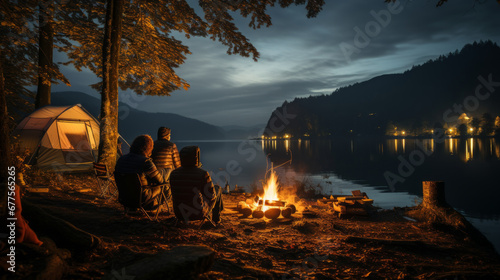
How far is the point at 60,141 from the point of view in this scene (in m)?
11.0

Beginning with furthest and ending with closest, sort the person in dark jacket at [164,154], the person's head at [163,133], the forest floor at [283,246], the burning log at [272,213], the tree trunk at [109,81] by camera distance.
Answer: the tree trunk at [109,81], the burning log at [272,213], the person's head at [163,133], the person in dark jacket at [164,154], the forest floor at [283,246]

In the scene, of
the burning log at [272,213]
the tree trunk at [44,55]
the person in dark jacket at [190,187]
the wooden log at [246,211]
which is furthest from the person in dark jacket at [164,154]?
the tree trunk at [44,55]

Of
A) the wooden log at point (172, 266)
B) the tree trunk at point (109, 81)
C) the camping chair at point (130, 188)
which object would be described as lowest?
the wooden log at point (172, 266)

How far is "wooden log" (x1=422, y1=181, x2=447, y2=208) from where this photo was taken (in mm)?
6688

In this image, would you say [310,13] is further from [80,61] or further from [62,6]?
[80,61]

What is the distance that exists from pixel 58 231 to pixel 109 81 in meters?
7.28

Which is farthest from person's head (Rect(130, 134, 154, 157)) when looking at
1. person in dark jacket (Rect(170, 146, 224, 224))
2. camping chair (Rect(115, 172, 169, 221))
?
person in dark jacket (Rect(170, 146, 224, 224))

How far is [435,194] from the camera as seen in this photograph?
22.2ft

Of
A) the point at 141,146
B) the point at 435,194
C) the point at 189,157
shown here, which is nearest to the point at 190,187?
the point at 189,157

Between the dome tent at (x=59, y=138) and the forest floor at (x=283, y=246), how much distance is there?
5.10 meters

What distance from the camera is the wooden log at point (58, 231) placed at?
2924mm

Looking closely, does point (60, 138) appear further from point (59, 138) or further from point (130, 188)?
point (130, 188)

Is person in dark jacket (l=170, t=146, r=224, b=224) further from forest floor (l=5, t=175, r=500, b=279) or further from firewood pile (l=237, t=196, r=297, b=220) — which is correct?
firewood pile (l=237, t=196, r=297, b=220)

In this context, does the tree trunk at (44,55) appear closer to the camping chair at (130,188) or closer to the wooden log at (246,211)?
the camping chair at (130,188)
